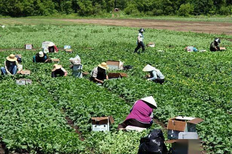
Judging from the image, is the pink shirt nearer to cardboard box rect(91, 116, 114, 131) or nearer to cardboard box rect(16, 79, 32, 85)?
cardboard box rect(91, 116, 114, 131)

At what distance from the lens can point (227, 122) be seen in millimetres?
12828

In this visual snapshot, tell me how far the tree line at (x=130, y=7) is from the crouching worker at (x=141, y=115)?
9866cm

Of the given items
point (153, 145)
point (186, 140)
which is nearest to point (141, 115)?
point (153, 145)

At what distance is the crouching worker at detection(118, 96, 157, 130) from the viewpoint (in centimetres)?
1222

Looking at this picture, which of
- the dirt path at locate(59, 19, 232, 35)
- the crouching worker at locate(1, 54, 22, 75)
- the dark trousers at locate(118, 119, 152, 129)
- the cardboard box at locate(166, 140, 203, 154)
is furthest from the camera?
the dirt path at locate(59, 19, 232, 35)

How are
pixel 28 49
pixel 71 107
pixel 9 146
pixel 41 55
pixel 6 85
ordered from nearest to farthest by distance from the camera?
pixel 9 146, pixel 71 107, pixel 6 85, pixel 41 55, pixel 28 49

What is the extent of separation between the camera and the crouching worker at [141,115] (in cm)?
1222

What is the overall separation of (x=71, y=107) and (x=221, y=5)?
109307mm

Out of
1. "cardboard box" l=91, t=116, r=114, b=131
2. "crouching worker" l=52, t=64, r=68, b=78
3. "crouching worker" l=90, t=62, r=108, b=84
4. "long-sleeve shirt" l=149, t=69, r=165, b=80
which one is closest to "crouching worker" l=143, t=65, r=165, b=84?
"long-sleeve shirt" l=149, t=69, r=165, b=80

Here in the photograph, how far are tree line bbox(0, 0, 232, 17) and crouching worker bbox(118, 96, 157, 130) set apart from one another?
324ft

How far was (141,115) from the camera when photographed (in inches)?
483

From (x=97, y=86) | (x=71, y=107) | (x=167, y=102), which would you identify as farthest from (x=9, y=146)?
(x=97, y=86)

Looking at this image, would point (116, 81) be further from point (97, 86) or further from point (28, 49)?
point (28, 49)

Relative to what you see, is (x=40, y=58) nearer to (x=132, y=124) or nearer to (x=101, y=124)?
(x=101, y=124)
